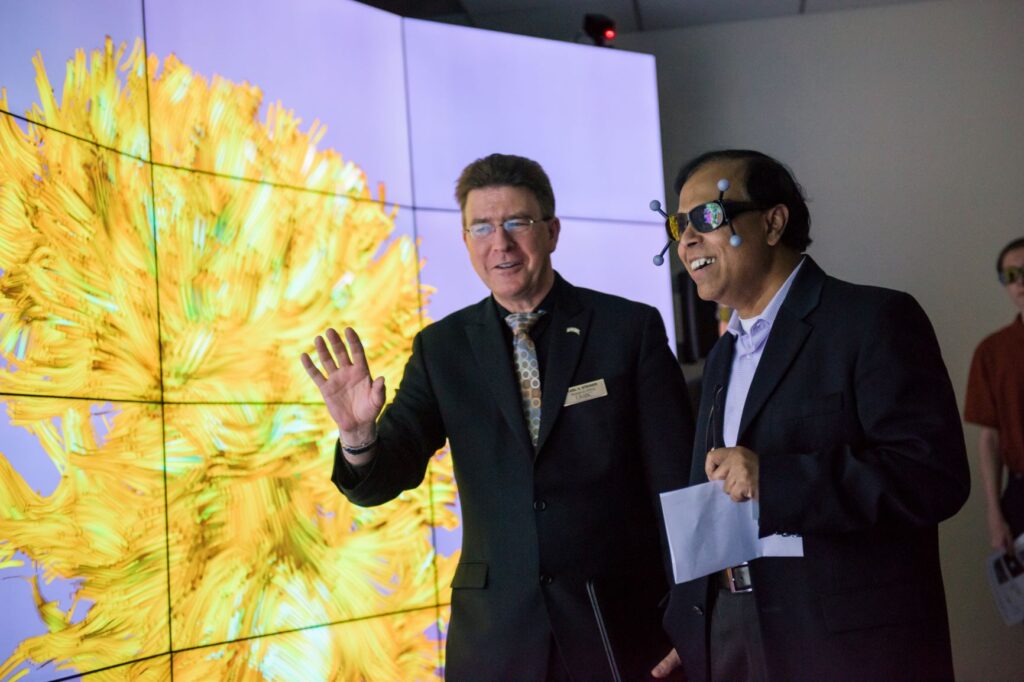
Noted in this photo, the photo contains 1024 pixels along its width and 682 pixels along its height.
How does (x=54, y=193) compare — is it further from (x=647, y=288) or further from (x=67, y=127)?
(x=647, y=288)

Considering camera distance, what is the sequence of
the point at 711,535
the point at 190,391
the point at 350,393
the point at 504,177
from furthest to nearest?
the point at 190,391, the point at 504,177, the point at 350,393, the point at 711,535

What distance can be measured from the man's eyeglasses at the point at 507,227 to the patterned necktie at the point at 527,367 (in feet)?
0.66

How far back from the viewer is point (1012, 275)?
16.6 ft

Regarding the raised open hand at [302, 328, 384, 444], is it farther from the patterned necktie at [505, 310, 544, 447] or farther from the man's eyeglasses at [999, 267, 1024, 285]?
the man's eyeglasses at [999, 267, 1024, 285]

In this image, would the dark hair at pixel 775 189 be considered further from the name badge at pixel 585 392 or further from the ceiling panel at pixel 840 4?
the ceiling panel at pixel 840 4

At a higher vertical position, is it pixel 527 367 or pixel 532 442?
pixel 527 367

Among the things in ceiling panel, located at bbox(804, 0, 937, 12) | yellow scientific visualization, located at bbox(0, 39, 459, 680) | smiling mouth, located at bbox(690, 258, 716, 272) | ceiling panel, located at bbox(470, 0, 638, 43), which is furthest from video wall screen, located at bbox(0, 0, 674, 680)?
smiling mouth, located at bbox(690, 258, 716, 272)

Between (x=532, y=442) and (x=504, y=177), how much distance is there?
671 millimetres

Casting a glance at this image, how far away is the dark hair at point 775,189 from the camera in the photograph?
7.47ft

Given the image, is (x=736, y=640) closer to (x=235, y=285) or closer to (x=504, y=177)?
(x=504, y=177)

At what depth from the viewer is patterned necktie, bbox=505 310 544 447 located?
104 inches

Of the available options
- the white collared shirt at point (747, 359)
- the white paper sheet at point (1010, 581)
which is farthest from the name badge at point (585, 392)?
the white paper sheet at point (1010, 581)

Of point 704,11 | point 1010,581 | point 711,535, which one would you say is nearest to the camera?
point 711,535

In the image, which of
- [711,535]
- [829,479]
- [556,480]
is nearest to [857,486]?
[829,479]
